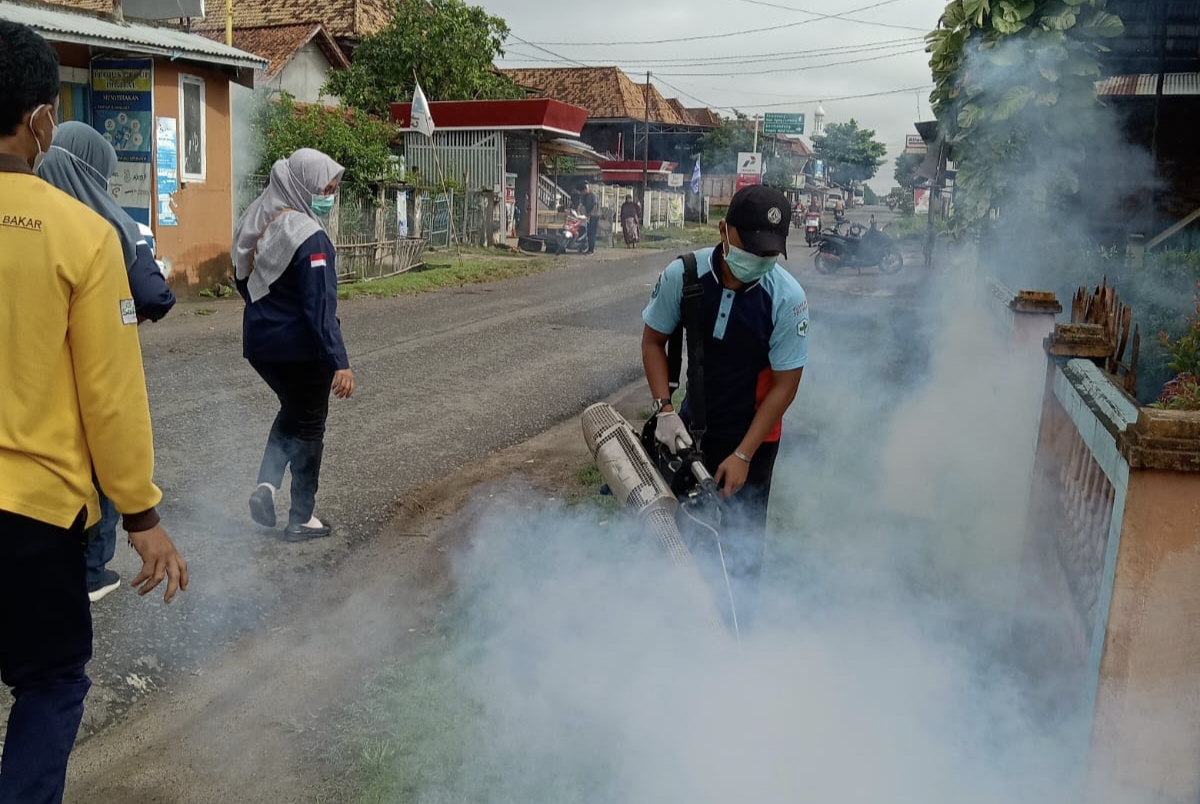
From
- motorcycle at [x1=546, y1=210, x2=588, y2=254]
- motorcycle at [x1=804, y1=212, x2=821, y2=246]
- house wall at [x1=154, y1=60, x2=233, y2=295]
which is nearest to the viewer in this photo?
house wall at [x1=154, y1=60, x2=233, y2=295]

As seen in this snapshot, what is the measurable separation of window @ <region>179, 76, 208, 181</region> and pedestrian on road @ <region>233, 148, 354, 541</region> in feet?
31.1

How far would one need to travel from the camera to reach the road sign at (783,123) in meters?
47.2

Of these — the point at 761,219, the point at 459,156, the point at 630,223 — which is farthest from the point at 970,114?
the point at 630,223

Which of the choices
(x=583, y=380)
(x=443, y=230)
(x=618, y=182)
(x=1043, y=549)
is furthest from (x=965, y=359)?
(x=618, y=182)

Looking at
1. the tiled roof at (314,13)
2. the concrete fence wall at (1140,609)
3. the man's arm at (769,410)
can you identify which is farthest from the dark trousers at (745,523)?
the tiled roof at (314,13)

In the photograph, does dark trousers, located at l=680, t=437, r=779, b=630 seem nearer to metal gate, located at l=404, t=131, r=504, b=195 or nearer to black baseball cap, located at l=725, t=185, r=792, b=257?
black baseball cap, located at l=725, t=185, r=792, b=257

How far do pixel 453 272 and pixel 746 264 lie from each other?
15.2 meters

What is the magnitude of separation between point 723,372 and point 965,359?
3.15 meters

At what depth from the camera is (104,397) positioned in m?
2.11

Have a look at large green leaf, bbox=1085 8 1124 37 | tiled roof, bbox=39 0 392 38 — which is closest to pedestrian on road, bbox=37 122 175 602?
large green leaf, bbox=1085 8 1124 37

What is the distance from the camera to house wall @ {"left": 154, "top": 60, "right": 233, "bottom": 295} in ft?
41.1

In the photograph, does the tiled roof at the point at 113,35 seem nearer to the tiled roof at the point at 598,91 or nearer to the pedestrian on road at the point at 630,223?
the pedestrian on road at the point at 630,223

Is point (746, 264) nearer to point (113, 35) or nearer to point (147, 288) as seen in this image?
point (147, 288)

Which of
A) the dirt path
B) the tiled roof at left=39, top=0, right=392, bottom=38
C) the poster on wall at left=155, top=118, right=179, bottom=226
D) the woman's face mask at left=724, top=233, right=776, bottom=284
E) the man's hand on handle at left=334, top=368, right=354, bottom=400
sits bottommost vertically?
the dirt path
